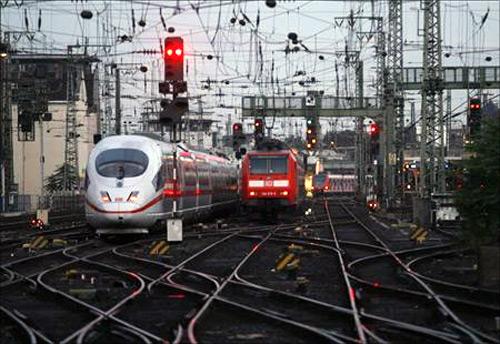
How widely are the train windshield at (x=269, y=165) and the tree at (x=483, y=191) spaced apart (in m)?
22.6

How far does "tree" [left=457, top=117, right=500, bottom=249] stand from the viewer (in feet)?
51.0

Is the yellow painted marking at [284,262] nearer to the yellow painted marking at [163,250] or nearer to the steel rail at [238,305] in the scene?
the steel rail at [238,305]

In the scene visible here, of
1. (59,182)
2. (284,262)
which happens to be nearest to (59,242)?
(284,262)

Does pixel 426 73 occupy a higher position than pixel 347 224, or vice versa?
pixel 426 73

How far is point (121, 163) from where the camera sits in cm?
2745

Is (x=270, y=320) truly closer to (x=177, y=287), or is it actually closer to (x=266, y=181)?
(x=177, y=287)

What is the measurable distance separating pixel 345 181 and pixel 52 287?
12637 centimetres

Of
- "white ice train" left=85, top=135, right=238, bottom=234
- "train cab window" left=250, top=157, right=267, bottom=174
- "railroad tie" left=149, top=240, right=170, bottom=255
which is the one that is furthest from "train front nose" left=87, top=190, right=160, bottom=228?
"train cab window" left=250, top=157, right=267, bottom=174

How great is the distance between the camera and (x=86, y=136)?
101 metres

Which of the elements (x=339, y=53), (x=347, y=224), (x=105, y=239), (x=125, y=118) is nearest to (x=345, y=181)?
(x=125, y=118)

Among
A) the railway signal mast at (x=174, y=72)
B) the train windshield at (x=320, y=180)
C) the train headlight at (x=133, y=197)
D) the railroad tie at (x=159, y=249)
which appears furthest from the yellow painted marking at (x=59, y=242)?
the train windshield at (x=320, y=180)

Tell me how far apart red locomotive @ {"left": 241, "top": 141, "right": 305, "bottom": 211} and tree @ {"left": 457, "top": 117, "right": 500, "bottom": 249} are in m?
22.4

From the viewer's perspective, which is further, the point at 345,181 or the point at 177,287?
the point at 345,181

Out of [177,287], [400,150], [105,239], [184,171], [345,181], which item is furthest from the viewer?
[345,181]
